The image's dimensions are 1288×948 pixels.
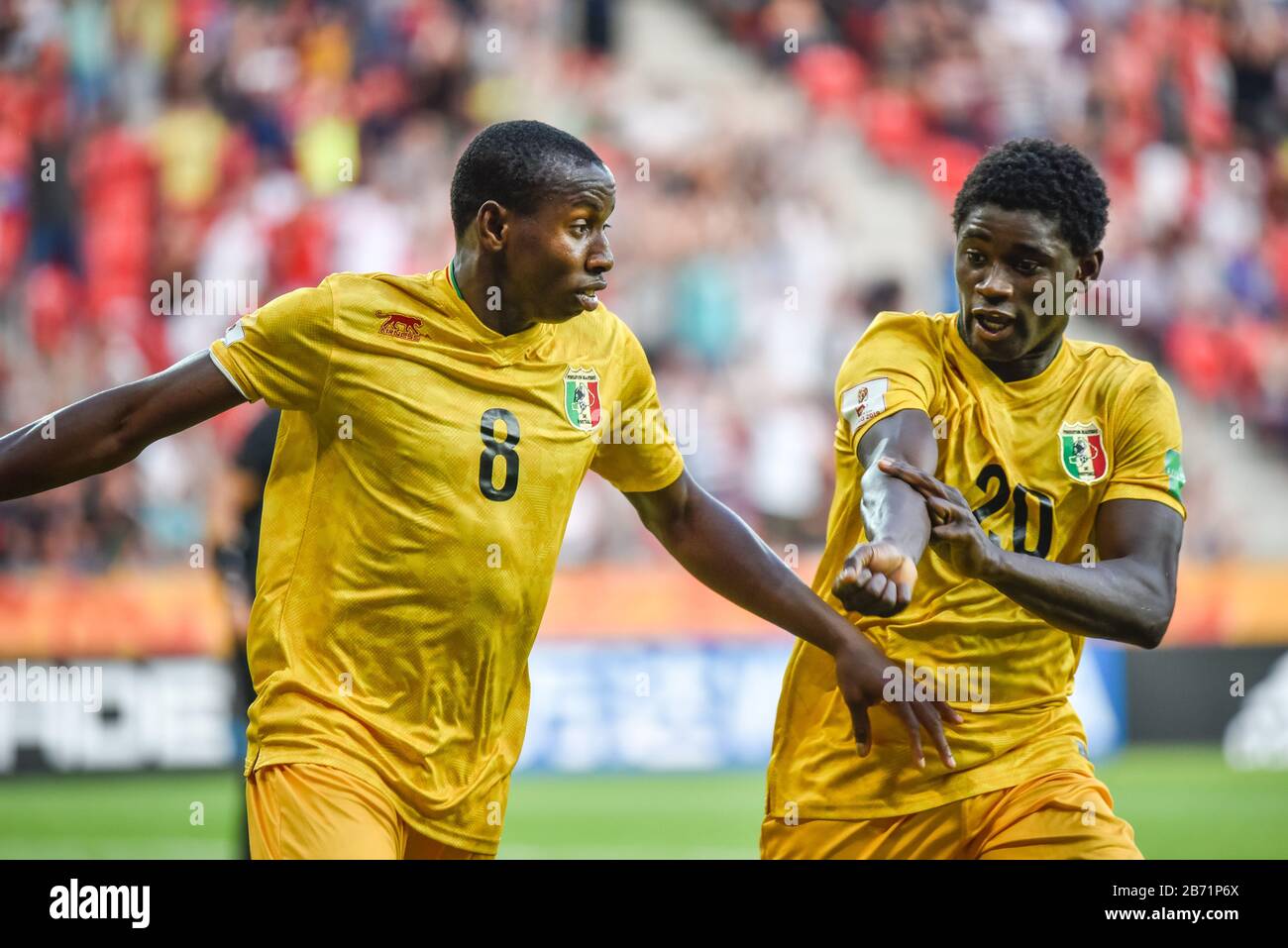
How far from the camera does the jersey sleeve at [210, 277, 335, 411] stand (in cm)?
418

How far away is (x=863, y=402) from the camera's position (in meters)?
4.52

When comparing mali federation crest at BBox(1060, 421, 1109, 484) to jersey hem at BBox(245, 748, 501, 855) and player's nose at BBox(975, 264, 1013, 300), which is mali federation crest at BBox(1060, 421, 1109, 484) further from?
jersey hem at BBox(245, 748, 501, 855)

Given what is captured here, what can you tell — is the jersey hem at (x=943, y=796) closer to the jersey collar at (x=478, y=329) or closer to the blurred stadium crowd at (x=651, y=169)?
the jersey collar at (x=478, y=329)

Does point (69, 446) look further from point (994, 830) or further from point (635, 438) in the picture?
point (994, 830)

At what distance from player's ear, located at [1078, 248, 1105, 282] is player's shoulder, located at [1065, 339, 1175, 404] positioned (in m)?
0.19

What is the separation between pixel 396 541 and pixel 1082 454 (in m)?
1.91

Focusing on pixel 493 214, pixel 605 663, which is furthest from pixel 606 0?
pixel 493 214

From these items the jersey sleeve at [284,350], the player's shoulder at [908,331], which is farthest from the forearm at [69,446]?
the player's shoulder at [908,331]

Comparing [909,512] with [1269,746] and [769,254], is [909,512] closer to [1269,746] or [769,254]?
[1269,746]

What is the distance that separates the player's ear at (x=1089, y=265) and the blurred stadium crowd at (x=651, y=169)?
27.5 ft

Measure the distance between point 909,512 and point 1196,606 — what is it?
9.08 metres

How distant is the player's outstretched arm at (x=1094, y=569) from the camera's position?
406 centimetres

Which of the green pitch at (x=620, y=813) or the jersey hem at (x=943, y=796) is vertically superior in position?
the jersey hem at (x=943, y=796)

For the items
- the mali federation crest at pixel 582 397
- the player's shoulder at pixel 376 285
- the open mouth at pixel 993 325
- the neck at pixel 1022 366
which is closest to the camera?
the player's shoulder at pixel 376 285
